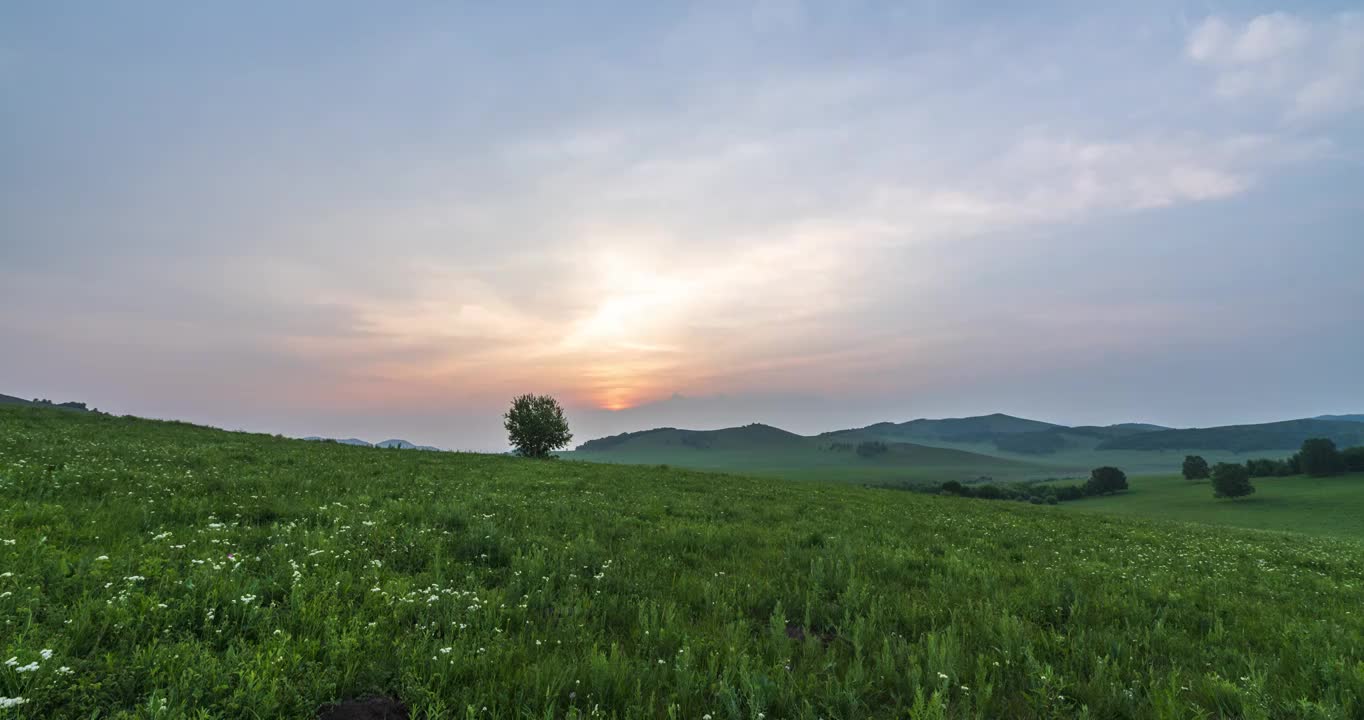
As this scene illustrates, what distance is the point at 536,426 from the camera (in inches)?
2098

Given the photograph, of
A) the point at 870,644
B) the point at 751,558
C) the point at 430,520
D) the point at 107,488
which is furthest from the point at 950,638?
the point at 107,488

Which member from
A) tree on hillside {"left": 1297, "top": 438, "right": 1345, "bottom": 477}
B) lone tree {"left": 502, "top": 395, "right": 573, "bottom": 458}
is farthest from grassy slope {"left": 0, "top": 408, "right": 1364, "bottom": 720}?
tree on hillside {"left": 1297, "top": 438, "right": 1345, "bottom": 477}

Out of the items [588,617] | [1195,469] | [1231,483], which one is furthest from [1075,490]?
[588,617]

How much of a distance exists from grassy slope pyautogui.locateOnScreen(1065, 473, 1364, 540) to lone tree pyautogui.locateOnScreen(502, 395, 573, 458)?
50300mm

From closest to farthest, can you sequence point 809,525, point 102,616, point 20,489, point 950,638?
point 102,616 < point 950,638 < point 20,489 < point 809,525

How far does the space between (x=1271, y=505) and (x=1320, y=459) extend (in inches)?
1782

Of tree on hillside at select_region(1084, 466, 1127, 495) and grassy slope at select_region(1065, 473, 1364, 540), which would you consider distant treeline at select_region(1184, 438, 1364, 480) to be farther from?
tree on hillside at select_region(1084, 466, 1127, 495)

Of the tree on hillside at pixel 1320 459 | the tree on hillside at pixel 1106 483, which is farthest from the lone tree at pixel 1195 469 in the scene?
the tree on hillside at pixel 1106 483

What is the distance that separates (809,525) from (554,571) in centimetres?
783

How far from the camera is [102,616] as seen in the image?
4.32 m

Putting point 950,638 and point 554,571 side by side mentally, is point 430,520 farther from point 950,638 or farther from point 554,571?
point 950,638

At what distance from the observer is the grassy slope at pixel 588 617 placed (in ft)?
13.0

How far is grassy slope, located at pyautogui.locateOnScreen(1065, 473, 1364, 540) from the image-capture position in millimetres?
57031

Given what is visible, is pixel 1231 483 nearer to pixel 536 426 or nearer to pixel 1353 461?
pixel 1353 461
